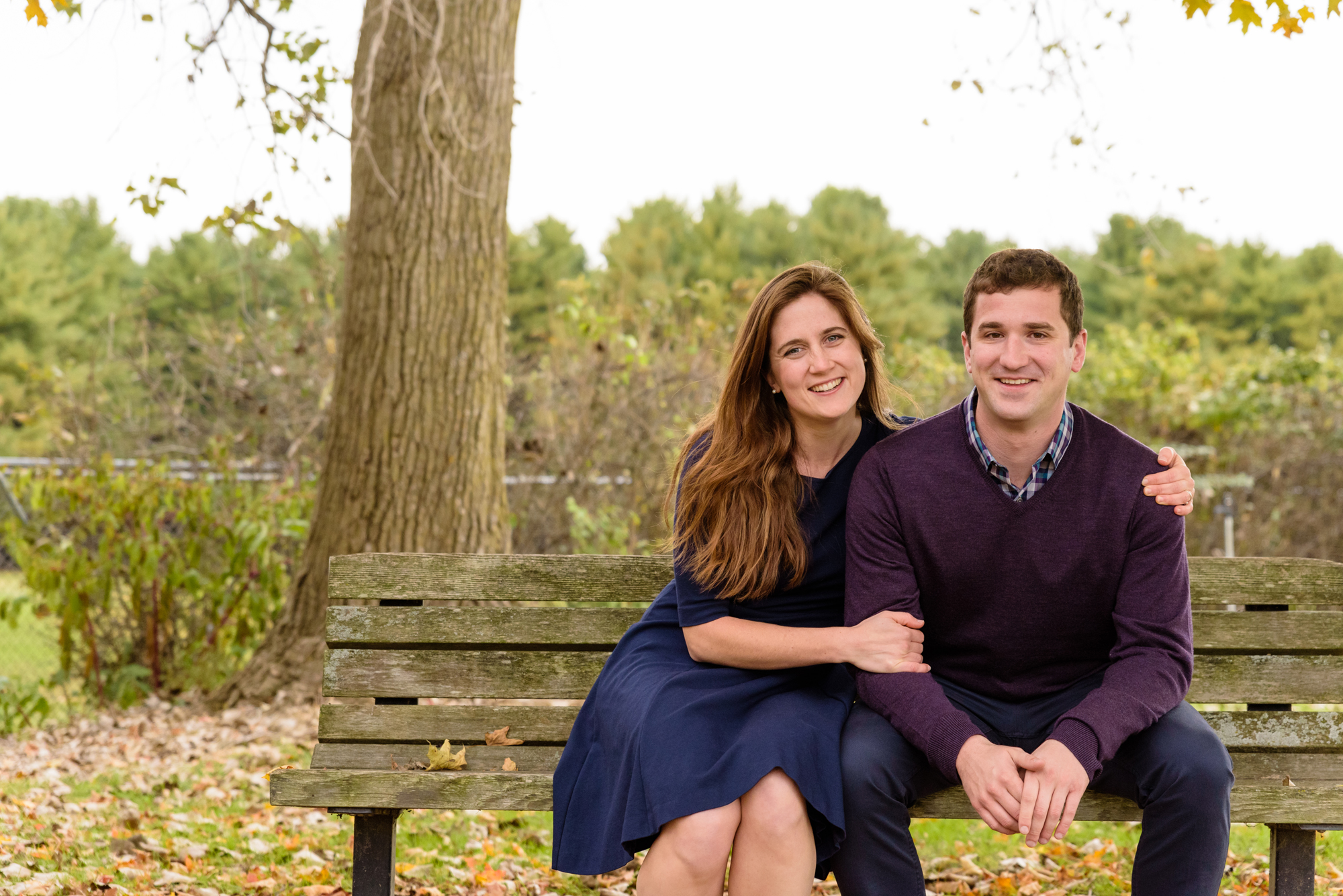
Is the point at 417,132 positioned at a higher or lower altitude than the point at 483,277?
higher

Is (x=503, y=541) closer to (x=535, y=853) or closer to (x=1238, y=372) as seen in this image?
(x=535, y=853)

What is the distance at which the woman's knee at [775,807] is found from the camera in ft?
7.91

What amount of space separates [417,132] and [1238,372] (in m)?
8.50

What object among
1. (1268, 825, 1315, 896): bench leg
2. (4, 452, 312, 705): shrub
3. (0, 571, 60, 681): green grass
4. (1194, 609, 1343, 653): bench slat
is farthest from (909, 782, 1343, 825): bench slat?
(0, 571, 60, 681): green grass

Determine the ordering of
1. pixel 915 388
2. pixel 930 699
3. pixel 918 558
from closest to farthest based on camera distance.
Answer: pixel 930 699
pixel 918 558
pixel 915 388

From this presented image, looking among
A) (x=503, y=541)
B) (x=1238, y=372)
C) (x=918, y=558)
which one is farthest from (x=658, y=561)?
(x=1238, y=372)

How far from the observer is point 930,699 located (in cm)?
256

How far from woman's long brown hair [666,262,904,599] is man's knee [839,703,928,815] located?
0.40m

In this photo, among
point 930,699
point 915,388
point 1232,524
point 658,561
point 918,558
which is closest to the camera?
point 930,699

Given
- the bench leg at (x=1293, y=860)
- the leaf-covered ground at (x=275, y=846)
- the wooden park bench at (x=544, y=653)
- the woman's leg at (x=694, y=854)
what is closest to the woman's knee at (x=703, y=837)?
the woman's leg at (x=694, y=854)

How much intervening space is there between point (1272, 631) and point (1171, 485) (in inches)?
32.1

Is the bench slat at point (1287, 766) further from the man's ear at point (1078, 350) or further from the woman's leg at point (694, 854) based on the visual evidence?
the woman's leg at point (694, 854)

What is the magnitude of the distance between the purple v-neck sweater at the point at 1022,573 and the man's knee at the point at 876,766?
0.04 metres

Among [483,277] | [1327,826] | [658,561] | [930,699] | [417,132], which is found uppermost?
[417,132]
